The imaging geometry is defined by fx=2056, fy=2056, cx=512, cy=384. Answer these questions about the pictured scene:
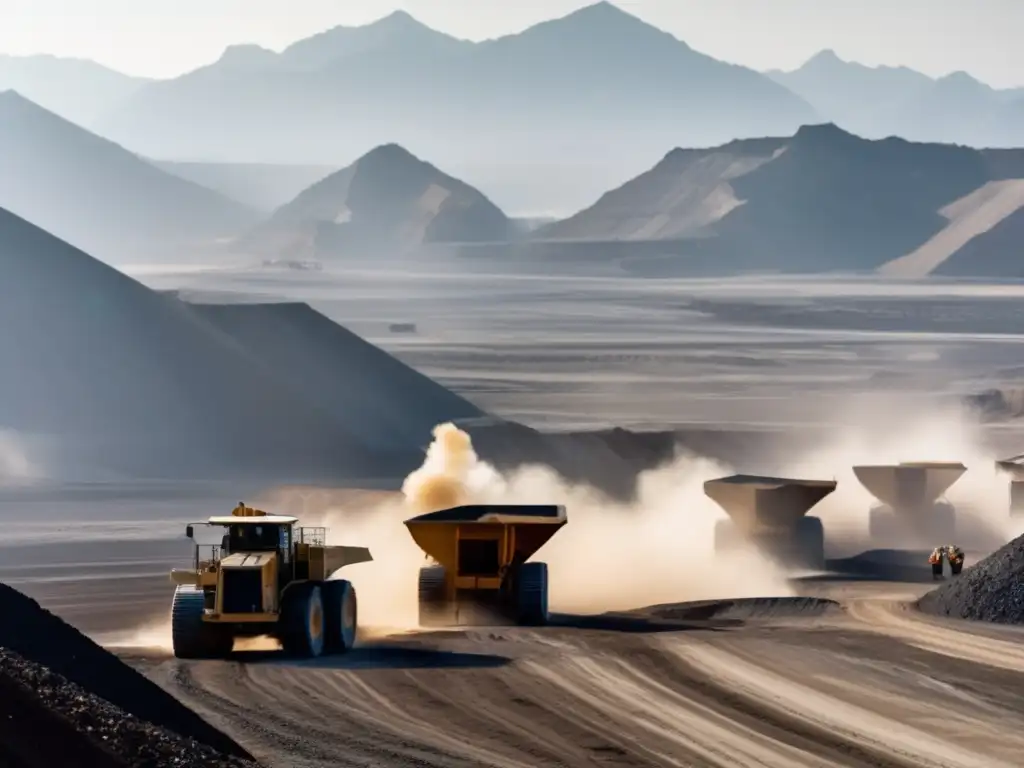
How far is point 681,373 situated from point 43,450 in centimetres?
5759

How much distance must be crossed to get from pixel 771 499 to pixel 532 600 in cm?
1443

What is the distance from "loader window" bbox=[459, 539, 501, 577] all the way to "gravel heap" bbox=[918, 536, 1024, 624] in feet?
22.8

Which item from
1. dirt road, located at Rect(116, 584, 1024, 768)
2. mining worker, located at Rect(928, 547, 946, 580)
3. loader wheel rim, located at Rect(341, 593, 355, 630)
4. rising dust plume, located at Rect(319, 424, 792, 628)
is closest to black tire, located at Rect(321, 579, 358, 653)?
loader wheel rim, located at Rect(341, 593, 355, 630)

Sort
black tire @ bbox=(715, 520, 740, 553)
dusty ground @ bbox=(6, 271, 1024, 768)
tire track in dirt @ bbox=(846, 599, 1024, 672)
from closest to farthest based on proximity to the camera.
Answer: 1. dusty ground @ bbox=(6, 271, 1024, 768)
2. tire track in dirt @ bbox=(846, 599, 1024, 672)
3. black tire @ bbox=(715, 520, 740, 553)

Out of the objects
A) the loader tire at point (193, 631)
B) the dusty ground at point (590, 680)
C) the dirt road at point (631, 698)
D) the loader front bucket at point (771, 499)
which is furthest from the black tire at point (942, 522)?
the loader tire at point (193, 631)

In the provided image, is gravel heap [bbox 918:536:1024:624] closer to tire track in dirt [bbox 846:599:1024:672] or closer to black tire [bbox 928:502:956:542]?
tire track in dirt [bbox 846:599:1024:672]

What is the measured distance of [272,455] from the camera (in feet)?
209

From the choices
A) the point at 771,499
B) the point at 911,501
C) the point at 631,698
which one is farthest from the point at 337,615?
the point at 911,501

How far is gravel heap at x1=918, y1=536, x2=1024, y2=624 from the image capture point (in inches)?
1173

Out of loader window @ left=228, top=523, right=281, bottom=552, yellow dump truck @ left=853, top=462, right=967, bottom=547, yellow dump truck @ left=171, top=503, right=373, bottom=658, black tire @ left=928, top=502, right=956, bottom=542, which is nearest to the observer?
yellow dump truck @ left=171, top=503, right=373, bottom=658

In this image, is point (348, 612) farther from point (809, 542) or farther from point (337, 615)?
point (809, 542)

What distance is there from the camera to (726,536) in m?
43.5

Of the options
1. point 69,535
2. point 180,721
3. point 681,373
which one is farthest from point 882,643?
point 681,373

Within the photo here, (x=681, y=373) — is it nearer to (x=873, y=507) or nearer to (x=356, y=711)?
(x=873, y=507)
